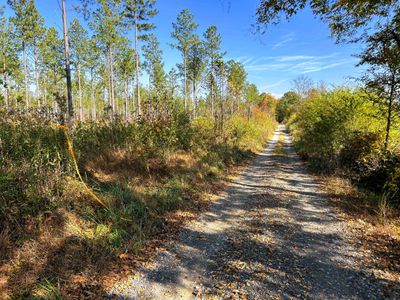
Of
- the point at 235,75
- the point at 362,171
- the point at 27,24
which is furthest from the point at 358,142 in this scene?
the point at 27,24

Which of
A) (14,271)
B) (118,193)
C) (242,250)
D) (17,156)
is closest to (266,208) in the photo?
(242,250)

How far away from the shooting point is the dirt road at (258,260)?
2765mm

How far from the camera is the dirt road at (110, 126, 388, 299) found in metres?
2.76

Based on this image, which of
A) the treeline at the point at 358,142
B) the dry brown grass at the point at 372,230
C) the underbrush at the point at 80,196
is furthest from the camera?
the treeline at the point at 358,142

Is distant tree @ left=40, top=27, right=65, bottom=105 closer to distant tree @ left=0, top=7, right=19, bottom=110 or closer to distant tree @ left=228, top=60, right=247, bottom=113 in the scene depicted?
distant tree @ left=0, top=7, right=19, bottom=110

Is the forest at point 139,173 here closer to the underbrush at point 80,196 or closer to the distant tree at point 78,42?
the underbrush at point 80,196

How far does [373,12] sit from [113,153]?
6910mm

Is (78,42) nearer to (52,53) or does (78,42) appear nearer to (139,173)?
(52,53)

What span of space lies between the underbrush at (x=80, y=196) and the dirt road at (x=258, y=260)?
65 cm

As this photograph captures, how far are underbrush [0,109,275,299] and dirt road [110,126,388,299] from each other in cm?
65

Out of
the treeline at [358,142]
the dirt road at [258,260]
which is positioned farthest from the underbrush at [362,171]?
the dirt road at [258,260]

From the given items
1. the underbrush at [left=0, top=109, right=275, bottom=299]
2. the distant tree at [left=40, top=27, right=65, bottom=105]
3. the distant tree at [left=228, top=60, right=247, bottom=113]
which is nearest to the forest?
the underbrush at [left=0, top=109, right=275, bottom=299]

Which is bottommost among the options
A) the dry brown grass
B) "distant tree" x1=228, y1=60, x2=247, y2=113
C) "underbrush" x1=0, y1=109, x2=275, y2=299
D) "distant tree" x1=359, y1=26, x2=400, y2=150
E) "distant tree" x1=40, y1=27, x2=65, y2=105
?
the dry brown grass

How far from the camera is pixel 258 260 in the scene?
134 inches
